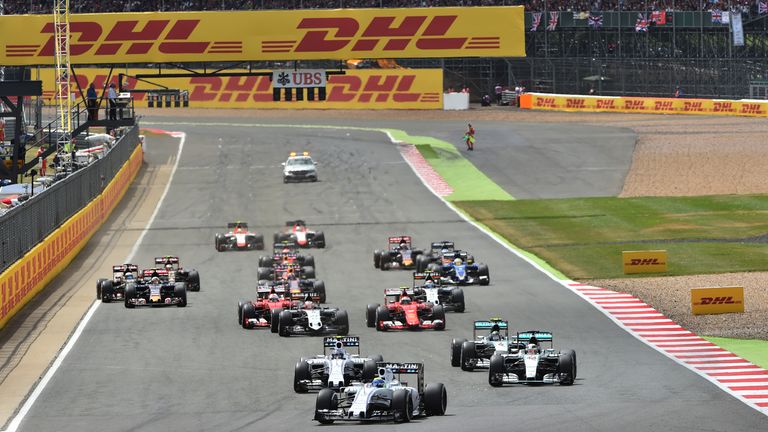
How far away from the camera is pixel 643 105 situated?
10138cm

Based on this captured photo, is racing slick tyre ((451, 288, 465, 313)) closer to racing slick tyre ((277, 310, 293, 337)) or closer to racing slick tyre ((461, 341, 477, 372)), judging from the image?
racing slick tyre ((277, 310, 293, 337))

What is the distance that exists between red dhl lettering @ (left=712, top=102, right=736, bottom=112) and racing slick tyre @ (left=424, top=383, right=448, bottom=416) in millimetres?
76502

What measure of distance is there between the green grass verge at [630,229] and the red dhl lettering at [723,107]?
3328cm

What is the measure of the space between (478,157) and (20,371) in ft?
174

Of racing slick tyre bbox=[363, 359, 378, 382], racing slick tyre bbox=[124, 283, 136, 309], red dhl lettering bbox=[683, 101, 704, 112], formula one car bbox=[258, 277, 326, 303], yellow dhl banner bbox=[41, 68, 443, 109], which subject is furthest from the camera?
yellow dhl banner bbox=[41, 68, 443, 109]

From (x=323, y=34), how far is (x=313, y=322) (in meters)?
37.0

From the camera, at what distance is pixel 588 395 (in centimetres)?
2520

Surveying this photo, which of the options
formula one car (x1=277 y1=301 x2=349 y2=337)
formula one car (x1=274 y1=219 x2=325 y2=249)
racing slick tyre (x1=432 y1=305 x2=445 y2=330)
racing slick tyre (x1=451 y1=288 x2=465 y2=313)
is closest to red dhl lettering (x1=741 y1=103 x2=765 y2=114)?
formula one car (x1=274 y1=219 x2=325 y2=249)

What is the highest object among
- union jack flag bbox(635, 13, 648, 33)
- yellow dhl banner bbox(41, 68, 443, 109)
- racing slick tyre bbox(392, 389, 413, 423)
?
union jack flag bbox(635, 13, 648, 33)

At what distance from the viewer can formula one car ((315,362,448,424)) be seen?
22766 mm

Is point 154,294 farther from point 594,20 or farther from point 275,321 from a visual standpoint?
point 594,20

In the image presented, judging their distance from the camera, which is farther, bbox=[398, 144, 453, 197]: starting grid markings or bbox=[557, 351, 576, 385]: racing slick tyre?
bbox=[398, 144, 453, 197]: starting grid markings

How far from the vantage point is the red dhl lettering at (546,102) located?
346 ft

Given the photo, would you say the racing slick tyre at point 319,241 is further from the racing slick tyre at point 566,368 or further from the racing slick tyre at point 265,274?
the racing slick tyre at point 566,368
